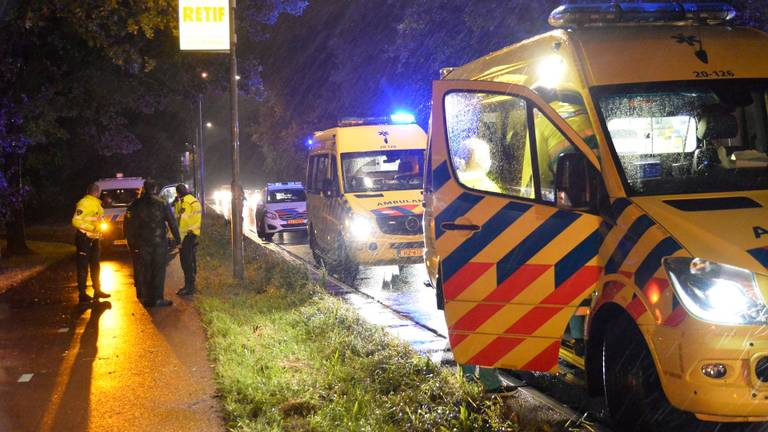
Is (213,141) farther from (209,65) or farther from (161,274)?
(161,274)

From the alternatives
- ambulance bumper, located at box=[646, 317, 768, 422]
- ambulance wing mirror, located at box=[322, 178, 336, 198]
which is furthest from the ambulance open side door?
ambulance wing mirror, located at box=[322, 178, 336, 198]

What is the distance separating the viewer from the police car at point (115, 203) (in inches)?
932

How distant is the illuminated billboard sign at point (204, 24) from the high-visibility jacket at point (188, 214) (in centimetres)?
233


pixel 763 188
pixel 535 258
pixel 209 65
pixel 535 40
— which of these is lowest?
pixel 535 258

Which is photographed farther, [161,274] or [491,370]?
[161,274]

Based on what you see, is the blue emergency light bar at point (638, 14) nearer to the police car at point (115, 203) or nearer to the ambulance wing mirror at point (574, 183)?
the ambulance wing mirror at point (574, 183)

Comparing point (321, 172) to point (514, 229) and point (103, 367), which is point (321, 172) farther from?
point (514, 229)

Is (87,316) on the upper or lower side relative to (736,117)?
lower

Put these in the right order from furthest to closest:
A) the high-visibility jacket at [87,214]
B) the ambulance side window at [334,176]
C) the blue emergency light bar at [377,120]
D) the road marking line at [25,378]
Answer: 1. the blue emergency light bar at [377,120]
2. the ambulance side window at [334,176]
3. the high-visibility jacket at [87,214]
4. the road marking line at [25,378]

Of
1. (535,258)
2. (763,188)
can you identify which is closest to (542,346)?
(535,258)

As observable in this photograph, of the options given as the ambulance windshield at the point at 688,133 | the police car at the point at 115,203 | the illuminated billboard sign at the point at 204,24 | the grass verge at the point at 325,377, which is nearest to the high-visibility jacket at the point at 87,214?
the illuminated billboard sign at the point at 204,24

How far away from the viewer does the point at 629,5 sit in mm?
7043

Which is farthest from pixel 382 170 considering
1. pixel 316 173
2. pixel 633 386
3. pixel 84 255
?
pixel 633 386

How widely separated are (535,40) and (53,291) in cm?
1084
